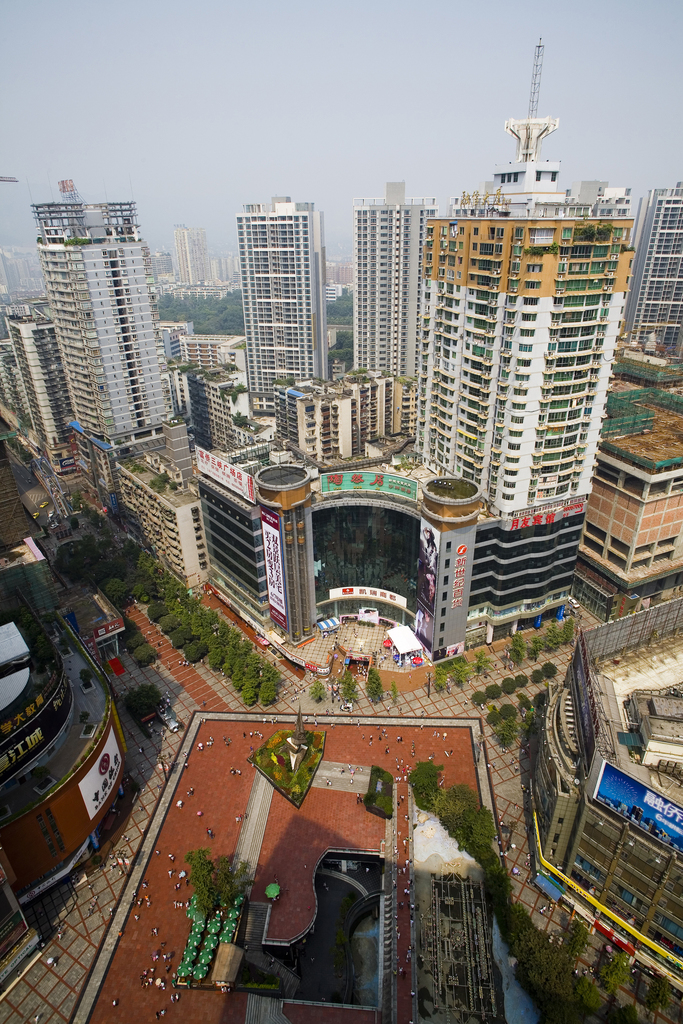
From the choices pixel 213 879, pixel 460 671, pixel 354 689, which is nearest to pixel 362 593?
pixel 354 689

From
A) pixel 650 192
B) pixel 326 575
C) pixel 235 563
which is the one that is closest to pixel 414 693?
pixel 326 575

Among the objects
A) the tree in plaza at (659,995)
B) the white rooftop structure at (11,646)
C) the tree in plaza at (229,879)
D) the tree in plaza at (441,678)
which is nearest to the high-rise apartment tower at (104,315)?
the white rooftop structure at (11,646)

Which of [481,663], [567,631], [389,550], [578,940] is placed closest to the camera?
[578,940]

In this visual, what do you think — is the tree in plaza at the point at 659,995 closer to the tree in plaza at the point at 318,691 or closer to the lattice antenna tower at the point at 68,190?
the tree in plaza at the point at 318,691

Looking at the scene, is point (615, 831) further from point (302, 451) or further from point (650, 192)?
point (650, 192)

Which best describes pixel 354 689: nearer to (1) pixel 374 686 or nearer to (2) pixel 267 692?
(1) pixel 374 686

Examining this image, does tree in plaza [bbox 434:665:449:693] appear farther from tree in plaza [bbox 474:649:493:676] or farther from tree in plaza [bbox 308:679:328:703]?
tree in plaza [bbox 308:679:328:703]
